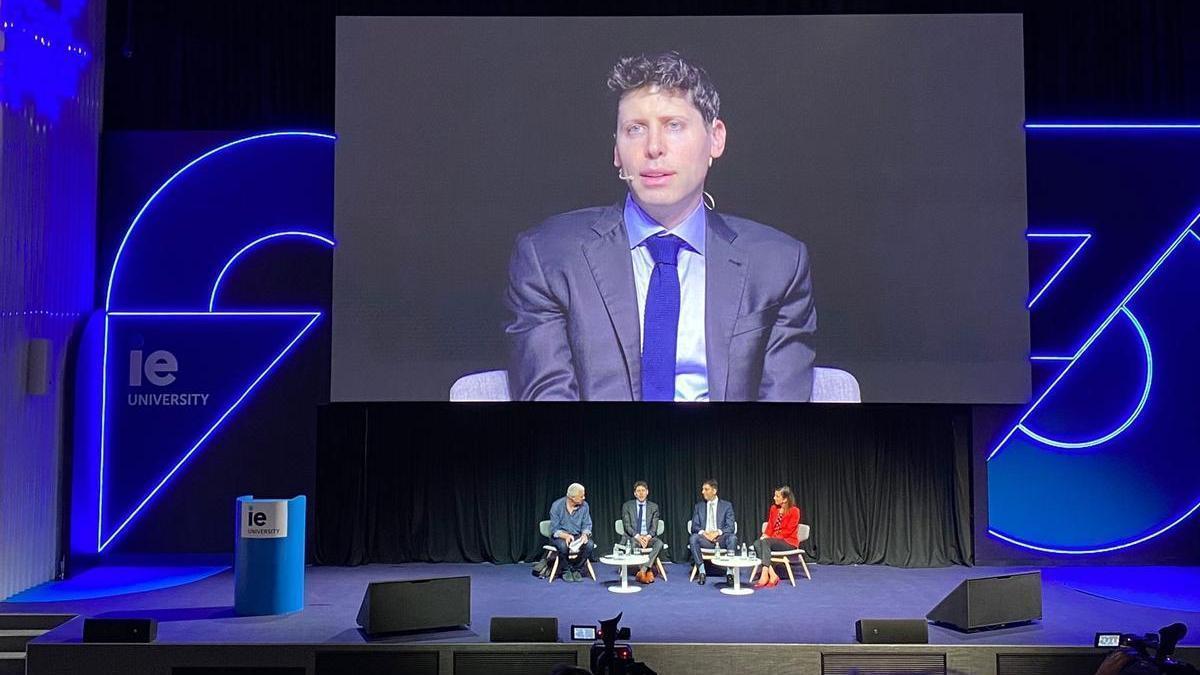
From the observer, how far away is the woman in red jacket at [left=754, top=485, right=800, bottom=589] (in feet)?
30.3

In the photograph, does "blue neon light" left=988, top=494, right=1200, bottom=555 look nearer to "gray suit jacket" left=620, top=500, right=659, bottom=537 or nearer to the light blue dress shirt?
"gray suit jacket" left=620, top=500, right=659, bottom=537

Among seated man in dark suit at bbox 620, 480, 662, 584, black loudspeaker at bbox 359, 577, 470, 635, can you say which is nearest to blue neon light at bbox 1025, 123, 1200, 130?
seated man in dark suit at bbox 620, 480, 662, 584

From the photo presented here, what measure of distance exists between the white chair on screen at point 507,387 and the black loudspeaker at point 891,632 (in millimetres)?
2723

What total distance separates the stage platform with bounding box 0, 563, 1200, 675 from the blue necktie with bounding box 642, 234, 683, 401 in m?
1.72

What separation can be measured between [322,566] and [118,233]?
376 cm

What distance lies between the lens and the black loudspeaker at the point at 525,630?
6.85 metres

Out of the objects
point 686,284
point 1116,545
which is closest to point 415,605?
point 686,284

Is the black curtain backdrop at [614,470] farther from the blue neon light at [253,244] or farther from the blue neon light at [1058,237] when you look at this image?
the blue neon light at [253,244]

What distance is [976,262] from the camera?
30.9ft

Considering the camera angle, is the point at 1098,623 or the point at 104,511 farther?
the point at 104,511

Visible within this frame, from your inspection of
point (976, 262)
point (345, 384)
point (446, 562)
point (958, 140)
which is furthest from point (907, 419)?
point (345, 384)

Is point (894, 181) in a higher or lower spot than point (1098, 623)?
higher

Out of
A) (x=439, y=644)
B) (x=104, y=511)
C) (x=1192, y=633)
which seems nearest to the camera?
(x=439, y=644)

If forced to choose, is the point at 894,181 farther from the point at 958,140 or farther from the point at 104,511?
the point at 104,511
